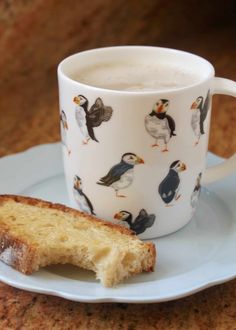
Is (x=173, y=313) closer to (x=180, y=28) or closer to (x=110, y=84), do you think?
(x=110, y=84)

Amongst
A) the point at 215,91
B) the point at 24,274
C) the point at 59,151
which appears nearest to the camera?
the point at 24,274

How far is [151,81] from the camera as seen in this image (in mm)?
819

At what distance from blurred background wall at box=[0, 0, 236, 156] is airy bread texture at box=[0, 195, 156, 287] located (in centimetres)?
34

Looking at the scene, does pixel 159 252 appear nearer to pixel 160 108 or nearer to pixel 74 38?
pixel 160 108

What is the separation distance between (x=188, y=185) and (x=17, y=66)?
0.63m

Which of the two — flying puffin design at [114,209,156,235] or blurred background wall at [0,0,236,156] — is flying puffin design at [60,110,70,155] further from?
blurred background wall at [0,0,236,156]

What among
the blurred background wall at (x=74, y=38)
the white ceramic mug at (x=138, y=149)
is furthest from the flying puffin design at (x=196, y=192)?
the blurred background wall at (x=74, y=38)

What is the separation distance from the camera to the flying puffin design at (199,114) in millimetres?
742

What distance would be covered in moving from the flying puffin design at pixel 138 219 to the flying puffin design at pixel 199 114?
10cm

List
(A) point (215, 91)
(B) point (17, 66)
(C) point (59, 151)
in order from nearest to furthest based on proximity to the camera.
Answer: (A) point (215, 91)
(C) point (59, 151)
(B) point (17, 66)

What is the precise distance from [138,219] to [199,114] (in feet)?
0.44

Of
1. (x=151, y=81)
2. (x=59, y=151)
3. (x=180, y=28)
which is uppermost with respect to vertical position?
(x=151, y=81)

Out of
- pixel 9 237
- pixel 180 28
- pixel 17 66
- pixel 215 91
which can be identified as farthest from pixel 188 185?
pixel 180 28

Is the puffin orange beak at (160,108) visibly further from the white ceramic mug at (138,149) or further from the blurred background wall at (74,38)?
the blurred background wall at (74,38)
